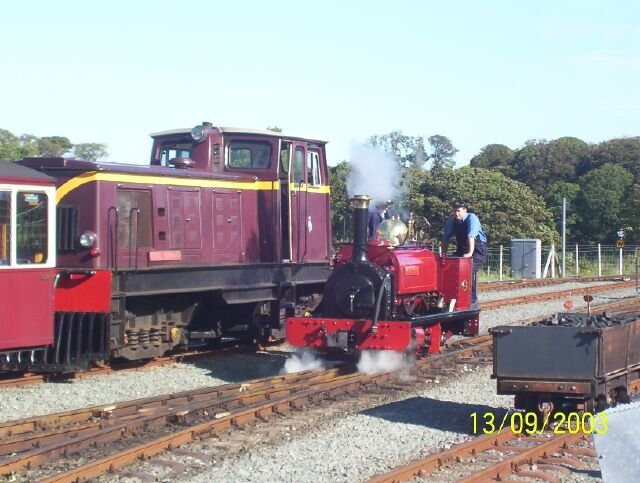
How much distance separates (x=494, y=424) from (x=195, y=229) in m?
5.59

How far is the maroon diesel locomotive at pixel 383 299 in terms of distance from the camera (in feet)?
36.2

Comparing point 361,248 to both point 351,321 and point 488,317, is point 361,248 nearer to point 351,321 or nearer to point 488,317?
point 351,321

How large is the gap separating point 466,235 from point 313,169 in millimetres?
2826

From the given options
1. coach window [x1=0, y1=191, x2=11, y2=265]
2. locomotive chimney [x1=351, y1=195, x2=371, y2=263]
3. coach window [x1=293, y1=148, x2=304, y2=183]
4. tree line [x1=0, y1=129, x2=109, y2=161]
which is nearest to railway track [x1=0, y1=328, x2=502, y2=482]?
locomotive chimney [x1=351, y1=195, x2=371, y2=263]

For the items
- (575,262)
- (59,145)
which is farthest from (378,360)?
(59,145)

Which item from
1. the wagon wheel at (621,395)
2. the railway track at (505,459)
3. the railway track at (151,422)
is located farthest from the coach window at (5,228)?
the wagon wheel at (621,395)

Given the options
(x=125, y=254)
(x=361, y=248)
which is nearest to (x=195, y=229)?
(x=125, y=254)

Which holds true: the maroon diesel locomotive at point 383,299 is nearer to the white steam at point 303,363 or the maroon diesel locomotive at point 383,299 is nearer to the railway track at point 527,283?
the white steam at point 303,363

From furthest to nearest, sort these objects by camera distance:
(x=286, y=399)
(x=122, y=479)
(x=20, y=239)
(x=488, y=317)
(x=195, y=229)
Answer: (x=488, y=317), (x=195, y=229), (x=20, y=239), (x=286, y=399), (x=122, y=479)

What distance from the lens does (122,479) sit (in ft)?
21.8

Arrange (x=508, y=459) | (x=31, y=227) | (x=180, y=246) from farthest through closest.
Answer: (x=180, y=246) < (x=31, y=227) < (x=508, y=459)

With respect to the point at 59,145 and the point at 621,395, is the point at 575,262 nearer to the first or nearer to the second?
the point at 621,395

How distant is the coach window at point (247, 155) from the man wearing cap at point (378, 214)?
1765 millimetres

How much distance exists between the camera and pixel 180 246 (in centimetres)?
1240
